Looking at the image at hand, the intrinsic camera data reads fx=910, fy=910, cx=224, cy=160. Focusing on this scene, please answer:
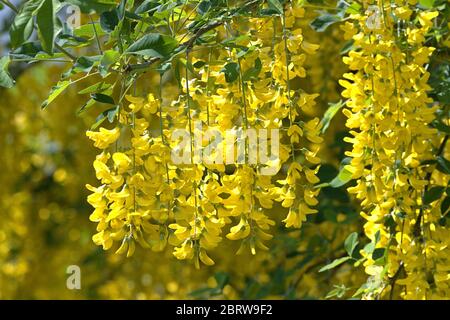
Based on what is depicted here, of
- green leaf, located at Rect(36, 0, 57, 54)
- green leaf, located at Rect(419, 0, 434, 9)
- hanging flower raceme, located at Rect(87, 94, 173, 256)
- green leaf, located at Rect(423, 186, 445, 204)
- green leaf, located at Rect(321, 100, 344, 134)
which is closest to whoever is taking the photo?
green leaf, located at Rect(36, 0, 57, 54)

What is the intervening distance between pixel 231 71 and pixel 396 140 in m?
0.36

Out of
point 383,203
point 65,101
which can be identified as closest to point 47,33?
point 383,203

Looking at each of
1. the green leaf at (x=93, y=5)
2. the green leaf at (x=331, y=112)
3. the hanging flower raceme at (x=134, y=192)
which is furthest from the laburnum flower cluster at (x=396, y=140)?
the green leaf at (x=93, y=5)

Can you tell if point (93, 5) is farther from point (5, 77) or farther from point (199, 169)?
point (199, 169)

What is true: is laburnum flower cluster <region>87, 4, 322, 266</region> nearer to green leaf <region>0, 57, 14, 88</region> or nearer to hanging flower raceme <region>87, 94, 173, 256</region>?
hanging flower raceme <region>87, 94, 173, 256</region>

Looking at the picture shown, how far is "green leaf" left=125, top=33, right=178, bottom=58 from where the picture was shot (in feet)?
4.69

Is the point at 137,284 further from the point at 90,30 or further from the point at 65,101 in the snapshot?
the point at 90,30

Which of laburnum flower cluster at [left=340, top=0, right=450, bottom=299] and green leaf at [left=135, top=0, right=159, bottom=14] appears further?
laburnum flower cluster at [left=340, top=0, right=450, bottom=299]

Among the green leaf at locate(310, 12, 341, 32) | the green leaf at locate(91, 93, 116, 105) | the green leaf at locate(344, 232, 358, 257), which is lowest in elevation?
the green leaf at locate(344, 232, 358, 257)

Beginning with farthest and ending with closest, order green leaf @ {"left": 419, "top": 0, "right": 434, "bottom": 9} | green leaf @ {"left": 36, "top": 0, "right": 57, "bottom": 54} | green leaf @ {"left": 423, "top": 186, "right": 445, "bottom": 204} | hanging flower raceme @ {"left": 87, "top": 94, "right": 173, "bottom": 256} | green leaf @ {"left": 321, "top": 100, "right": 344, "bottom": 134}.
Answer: green leaf @ {"left": 321, "top": 100, "right": 344, "bottom": 134} → green leaf @ {"left": 423, "top": 186, "right": 445, "bottom": 204} → green leaf @ {"left": 419, "top": 0, "right": 434, "bottom": 9} → hanging flower raceme @ {"left": 87, "top": 94, "right": 173, "bottom": 256} → green leaf @ {"left": 36, "top": 0, "right": 57, "bottom": 54}

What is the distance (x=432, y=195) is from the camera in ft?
6.26

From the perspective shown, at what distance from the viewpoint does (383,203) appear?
1.78 m

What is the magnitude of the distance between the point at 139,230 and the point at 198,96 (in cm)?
26

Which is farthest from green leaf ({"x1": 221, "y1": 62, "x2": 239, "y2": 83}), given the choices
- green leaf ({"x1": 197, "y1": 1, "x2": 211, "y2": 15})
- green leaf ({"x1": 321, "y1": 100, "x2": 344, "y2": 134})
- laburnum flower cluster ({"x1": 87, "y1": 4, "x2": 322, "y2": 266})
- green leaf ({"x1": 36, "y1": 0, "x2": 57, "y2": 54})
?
green leaf ({"x1": 321, "y1": 100, "x2": 344, "y2": 134})
